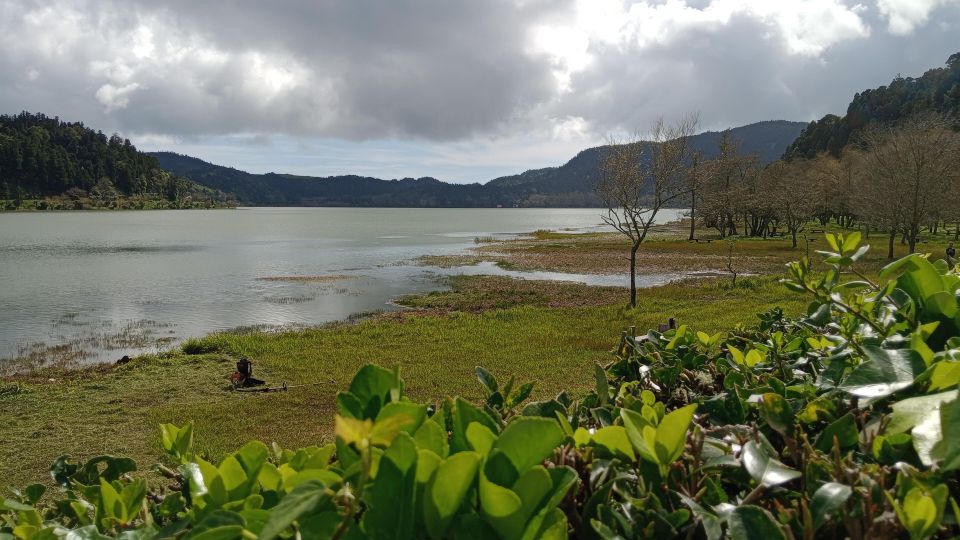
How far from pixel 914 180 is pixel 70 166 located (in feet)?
592

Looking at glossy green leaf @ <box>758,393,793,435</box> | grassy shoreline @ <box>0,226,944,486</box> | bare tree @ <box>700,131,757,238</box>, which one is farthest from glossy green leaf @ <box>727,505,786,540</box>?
bare tree @ <box>700,131,757,238</box>

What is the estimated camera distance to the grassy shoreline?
10.0 metres

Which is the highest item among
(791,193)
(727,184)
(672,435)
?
(727,184)

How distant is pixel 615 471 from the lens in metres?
0.91

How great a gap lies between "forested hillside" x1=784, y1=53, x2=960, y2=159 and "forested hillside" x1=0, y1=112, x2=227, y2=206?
545 feet

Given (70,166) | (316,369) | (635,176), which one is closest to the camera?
(316,369)

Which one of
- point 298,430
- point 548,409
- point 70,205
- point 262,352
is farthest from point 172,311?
point 70,205

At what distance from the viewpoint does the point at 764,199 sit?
192 feet

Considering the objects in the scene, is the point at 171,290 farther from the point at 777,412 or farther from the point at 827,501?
the point at 827,501

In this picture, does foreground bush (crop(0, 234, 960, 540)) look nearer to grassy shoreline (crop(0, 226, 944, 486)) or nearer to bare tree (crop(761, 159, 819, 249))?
grassy shoreline (crop(0, 226, 944, 486))

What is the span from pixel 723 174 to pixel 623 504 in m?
73.3

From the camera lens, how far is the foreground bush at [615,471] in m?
0.61

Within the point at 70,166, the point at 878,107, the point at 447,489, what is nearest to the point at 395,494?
the point at 447,489

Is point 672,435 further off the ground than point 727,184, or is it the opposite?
point 727,184
